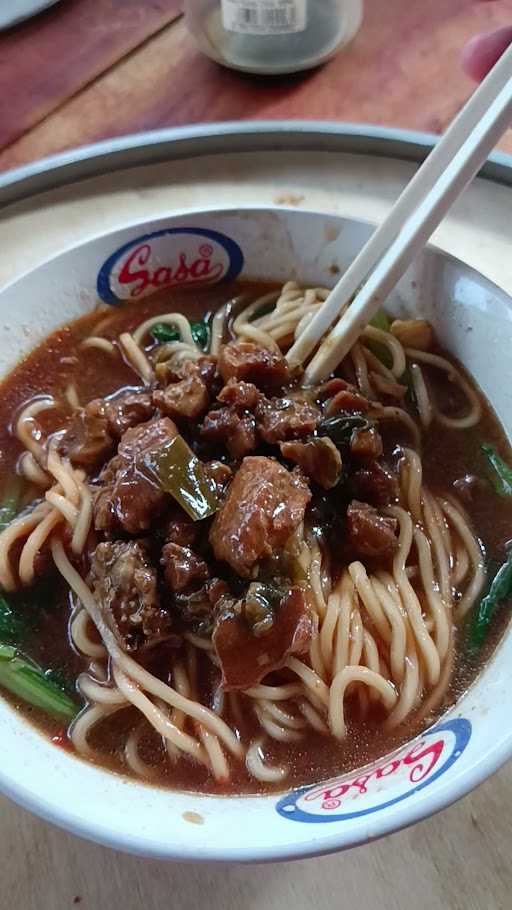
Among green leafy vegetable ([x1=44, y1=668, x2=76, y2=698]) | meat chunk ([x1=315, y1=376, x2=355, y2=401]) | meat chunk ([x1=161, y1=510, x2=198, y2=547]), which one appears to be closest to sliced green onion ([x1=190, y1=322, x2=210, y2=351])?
meat chunk ([x1=315, y1=376, x2=355, y2=401])

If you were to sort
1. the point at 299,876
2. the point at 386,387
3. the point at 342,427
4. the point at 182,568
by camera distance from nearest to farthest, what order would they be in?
the point at 299,876, the point at 182,568, the point at 342,427, the point at 386,387

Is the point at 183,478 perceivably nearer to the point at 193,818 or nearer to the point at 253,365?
the point at 253,365

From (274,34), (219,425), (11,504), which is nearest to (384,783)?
(219,425)

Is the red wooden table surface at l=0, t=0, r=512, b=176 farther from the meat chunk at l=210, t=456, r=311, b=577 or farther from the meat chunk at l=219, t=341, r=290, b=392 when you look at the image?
the meat chunk at l=210, t=456, r=311, b=577

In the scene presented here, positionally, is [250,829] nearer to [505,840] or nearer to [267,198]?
[505,840]

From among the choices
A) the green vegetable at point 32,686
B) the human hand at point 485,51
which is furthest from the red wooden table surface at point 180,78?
the green vegetable at point 32,686
